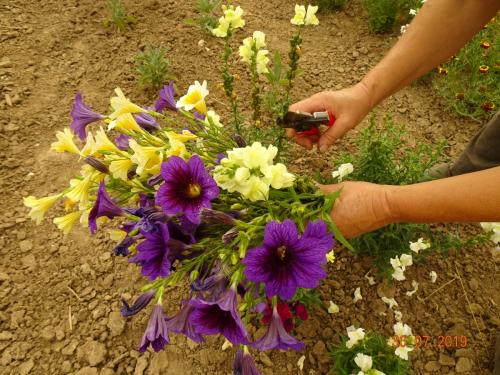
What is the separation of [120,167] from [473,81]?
2877 millimetres

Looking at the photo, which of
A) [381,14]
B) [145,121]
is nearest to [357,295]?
[145,121]

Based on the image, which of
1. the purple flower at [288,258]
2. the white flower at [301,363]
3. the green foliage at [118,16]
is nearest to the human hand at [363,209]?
the purple flower at [288,258]

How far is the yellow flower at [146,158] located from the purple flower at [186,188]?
92 mm

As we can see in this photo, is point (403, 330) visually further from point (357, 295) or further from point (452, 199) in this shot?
point (452, 199)

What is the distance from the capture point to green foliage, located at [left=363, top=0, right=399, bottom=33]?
3389mm

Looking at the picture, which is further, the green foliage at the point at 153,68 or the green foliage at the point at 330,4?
the green foliage at the point at 330,4

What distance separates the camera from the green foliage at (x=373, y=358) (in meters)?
1.81

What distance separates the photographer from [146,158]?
117cm

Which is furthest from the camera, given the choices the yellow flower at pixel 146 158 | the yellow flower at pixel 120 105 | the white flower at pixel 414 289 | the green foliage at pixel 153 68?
the green foliage at pixel 153 68

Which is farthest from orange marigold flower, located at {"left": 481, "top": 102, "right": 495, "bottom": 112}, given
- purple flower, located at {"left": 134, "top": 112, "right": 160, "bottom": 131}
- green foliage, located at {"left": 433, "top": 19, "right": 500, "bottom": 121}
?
purple flower, located at {"left": 134, "top": 112, "right": 160, "bottom": 131}

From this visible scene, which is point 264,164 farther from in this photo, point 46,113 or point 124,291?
point 46,113

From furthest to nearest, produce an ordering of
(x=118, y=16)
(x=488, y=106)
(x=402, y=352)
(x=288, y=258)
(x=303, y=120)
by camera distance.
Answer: (x=118, y=16) < (x=488, y=106) < (x=402, y=352) < (x=303, y=120) < (x=288, y=258)

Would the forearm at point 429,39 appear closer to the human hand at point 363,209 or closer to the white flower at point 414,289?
the human hand at point 363,209

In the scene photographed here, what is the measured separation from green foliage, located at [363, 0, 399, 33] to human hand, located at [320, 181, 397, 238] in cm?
258
